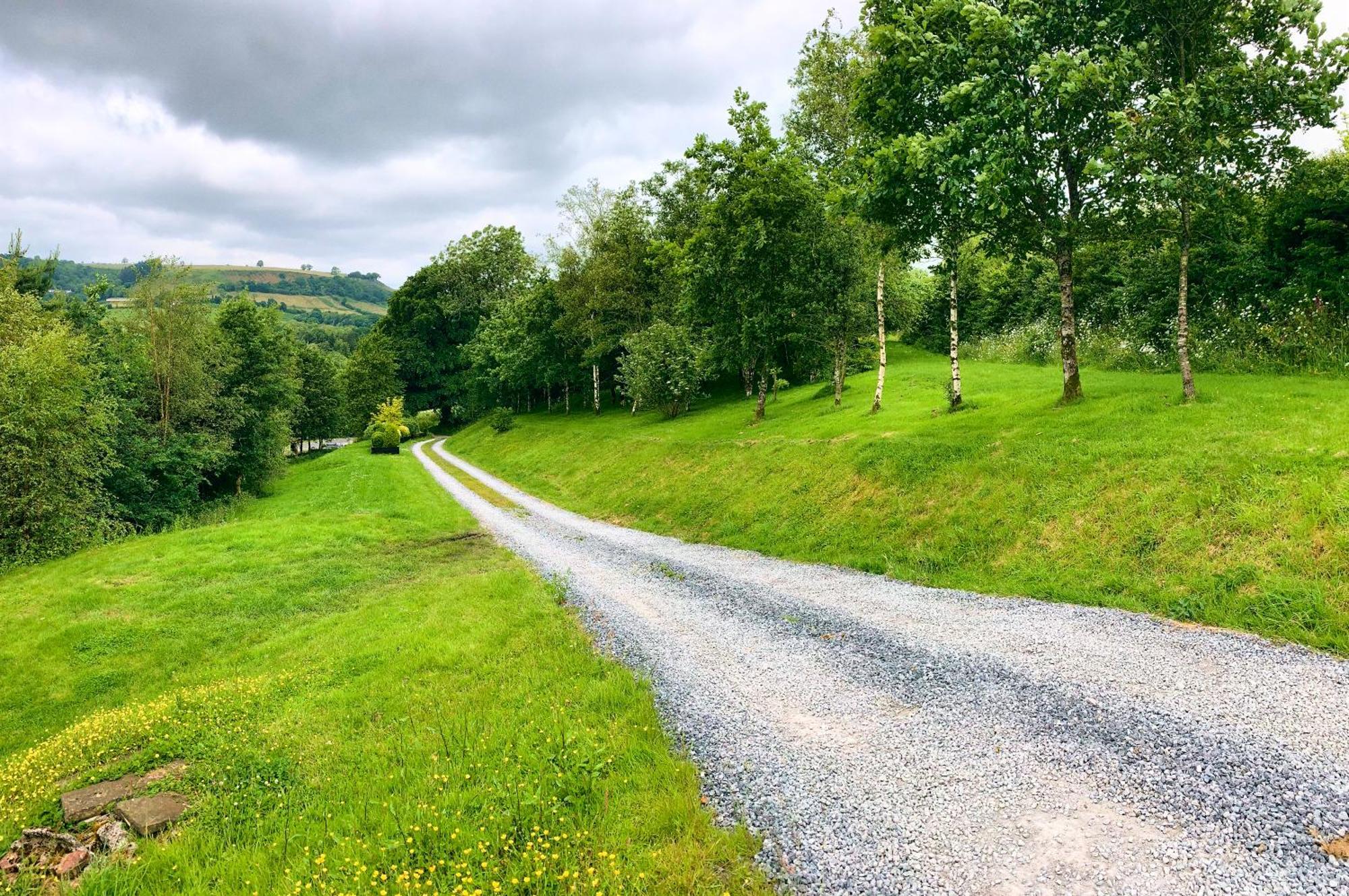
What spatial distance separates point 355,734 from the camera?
803 cm

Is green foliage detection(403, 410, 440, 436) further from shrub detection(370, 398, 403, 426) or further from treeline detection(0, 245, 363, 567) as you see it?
treeline detection(0, 245, 363, 567)

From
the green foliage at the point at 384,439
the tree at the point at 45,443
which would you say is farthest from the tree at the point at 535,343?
the tree at the point at 45,443

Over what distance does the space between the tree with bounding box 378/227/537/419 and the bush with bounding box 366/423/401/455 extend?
19.7 m

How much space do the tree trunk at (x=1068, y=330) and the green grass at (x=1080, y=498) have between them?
2.07 feet

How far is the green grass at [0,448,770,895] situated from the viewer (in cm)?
535

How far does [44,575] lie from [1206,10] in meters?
36.0

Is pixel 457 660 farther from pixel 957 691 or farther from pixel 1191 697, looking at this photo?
pixel 1191 697

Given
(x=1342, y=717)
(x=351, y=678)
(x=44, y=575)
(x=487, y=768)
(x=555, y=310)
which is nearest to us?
(x=1342, y=717)

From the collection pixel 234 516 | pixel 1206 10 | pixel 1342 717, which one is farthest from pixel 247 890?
pixel 234 516

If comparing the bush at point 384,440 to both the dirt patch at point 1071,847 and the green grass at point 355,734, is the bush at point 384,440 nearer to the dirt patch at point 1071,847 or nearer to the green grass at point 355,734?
the green grass at point 355,734

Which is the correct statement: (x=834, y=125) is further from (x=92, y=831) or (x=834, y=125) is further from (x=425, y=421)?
(x=425, y=421)

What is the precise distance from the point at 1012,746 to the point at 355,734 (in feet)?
26.1

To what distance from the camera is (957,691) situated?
24.9 feet

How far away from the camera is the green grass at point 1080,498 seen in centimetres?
909
